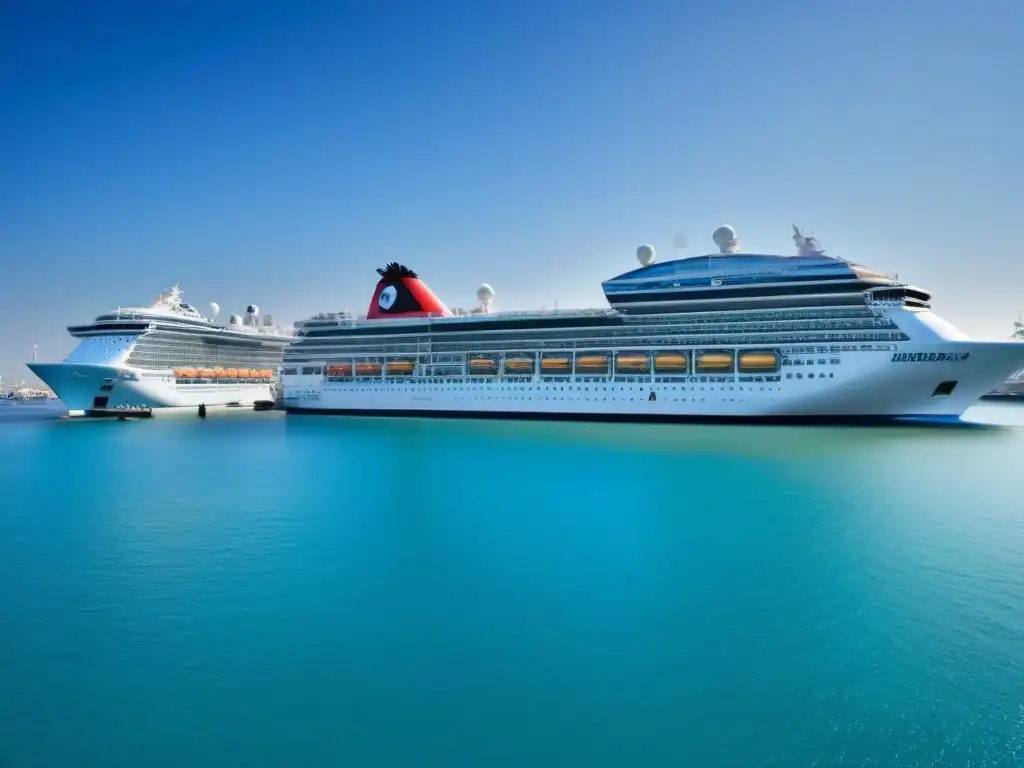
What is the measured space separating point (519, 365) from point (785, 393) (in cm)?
1746

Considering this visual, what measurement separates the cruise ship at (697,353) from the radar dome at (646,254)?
0.10 m

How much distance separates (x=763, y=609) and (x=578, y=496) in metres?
8.14

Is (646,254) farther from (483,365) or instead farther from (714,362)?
(483,365)

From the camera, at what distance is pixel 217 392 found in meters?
67.4

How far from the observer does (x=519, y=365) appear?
44906mm

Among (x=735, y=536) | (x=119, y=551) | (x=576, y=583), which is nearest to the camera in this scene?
(x=576, y=583)

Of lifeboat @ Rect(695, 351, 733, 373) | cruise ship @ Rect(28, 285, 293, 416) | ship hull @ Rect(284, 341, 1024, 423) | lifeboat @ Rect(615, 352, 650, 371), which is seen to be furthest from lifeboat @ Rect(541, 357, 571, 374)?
cruise ship @ Rect(28, 285, 293, 416)

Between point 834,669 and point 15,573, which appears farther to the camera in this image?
point 15,573

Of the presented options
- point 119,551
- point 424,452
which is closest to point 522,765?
point 119,551

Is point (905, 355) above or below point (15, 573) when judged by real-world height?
above

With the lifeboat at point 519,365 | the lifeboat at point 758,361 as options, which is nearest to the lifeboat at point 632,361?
the lifeboat at point 758,361

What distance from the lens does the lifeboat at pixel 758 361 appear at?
120 feet

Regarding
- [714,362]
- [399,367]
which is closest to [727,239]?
[714,362]

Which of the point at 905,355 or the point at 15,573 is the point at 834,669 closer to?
the point at 15,573
